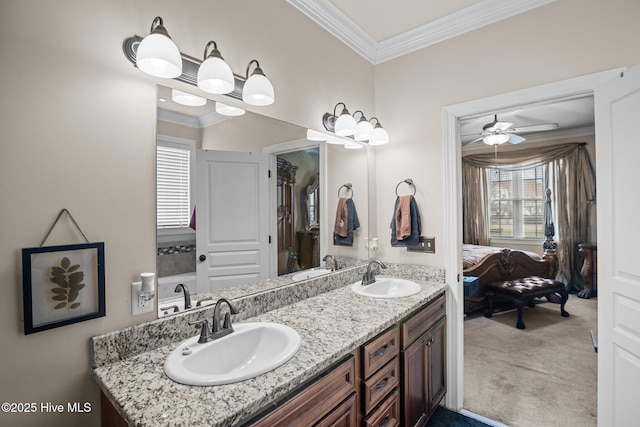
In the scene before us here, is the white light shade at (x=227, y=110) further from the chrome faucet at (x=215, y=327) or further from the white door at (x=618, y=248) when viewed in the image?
the white door at (x=618, y=248)

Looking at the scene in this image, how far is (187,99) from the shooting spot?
4.49 ft

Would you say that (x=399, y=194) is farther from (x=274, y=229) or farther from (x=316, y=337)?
(x=316, y=337)

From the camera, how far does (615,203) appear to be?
64.1 inches

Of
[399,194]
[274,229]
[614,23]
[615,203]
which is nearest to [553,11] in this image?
[614,23]

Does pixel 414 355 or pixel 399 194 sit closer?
pixel 414 355

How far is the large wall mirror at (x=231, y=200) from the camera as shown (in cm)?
133

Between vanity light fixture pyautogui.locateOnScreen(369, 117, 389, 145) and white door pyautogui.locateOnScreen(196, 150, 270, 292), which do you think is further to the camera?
vanity light fixture pyautogui.locateOnScreen(369, 117, 389, 145)

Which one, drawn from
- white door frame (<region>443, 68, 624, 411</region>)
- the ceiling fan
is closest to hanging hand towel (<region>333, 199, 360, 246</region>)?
white door frame (<region>443, 68, 624, 411</region>)

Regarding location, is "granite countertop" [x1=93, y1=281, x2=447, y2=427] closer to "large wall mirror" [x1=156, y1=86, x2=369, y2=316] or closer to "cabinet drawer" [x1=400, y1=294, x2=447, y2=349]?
"cabinet drawer" [x1=400, y1=294, x2=447, y2=349]

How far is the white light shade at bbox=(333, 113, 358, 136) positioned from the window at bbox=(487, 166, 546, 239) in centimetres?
506

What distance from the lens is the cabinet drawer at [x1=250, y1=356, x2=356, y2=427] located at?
987 mm

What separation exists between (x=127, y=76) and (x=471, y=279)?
12.0 ft

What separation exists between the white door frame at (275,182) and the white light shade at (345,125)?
138mm

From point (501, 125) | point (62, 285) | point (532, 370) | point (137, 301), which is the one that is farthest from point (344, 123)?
point (501, 125)
